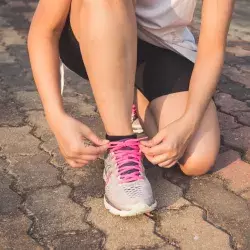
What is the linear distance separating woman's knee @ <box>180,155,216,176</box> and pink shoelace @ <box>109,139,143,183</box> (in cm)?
18

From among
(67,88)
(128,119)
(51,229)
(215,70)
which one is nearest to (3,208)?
(51,229)

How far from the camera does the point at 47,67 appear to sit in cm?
171

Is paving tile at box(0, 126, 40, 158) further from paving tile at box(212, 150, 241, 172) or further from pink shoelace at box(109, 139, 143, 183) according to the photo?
paving tile at box(212, 150, 241, 172)

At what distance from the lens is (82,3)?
1.61m

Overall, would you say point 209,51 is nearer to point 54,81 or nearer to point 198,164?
point 198,164

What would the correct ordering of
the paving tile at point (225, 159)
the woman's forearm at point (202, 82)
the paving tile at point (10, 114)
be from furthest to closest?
the paving tile at point (10, 114) < the paving tile at point (225, 159) < the woman's forearm at point (202, 82)

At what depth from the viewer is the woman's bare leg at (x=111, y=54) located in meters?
1.56

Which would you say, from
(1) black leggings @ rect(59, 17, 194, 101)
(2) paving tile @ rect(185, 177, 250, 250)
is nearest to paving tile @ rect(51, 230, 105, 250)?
(2) paving tile @ rect(185, 177, 250, 250)

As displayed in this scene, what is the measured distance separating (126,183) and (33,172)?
352 millimetres

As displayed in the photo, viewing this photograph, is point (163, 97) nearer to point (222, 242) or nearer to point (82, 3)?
point (82, 3)

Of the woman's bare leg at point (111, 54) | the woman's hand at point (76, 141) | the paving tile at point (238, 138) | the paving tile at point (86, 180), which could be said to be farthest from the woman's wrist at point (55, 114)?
the paving tile at point (238, 138)

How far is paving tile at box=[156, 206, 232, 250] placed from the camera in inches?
57.8

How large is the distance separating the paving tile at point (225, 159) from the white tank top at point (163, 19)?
37 cm

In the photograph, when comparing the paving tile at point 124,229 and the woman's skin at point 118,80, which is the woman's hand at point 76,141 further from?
the paving tile at point 124,229
